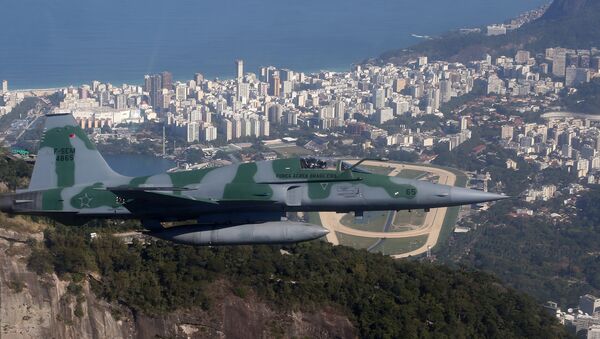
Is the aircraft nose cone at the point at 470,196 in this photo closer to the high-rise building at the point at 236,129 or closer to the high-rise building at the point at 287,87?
the high-rise building at the point at 236,129

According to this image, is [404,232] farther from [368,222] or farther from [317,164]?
[317,164]

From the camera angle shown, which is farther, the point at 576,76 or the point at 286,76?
the point at 576,76

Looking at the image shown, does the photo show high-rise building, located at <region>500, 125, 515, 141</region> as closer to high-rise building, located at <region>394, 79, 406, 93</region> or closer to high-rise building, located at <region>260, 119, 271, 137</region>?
high-rise building, located at <region>394, 79, 406, 93</region>

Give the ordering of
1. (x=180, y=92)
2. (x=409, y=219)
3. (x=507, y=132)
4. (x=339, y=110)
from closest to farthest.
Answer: (x=409, y=219) < (x=507, y=132) < (x=339, y=110) < (x=180, y=92)

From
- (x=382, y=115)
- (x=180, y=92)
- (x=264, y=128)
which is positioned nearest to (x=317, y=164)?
(x=264, y=128)

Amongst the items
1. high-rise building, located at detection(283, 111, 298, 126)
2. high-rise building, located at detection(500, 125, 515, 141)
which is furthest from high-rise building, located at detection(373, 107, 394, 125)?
high-rise building, located at detection(500, 125, 515, 141)

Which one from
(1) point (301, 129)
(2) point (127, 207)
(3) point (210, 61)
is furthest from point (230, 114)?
(2) point (127, 207)

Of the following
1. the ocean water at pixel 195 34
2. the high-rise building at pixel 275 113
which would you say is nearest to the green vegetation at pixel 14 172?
the high-rise building at pixel 275 113
